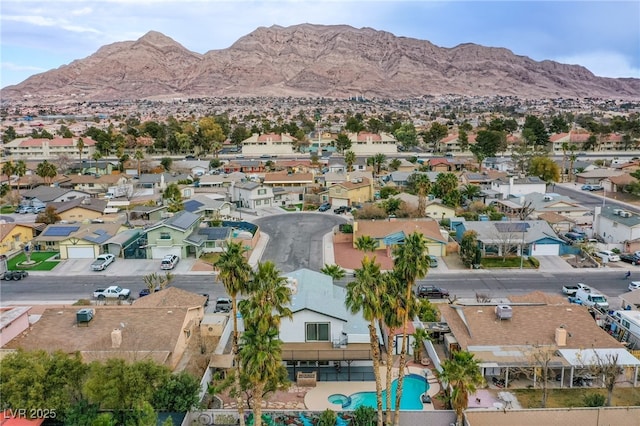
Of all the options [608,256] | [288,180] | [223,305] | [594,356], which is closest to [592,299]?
[594,356]

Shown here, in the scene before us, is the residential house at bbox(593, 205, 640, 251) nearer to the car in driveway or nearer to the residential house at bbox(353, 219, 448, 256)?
the residential house at bbox(353, 219, 448, 256)

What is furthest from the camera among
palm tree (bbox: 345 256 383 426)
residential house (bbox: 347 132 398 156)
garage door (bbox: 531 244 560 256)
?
residential house (bbox: 347 132 398 156)

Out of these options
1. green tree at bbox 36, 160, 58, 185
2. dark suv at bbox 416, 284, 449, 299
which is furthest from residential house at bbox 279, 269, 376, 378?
green tree at bbox 36, 160, 58, 185

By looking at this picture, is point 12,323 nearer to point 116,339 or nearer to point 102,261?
point 116,339

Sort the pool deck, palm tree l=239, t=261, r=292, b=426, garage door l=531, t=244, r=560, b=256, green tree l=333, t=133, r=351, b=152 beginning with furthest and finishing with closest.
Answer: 1. green tree l=333, t=133, r=351, b=152
2. garage door l=531, t=244, r=560, b=256
3. the pool deck
4. palm tree l=239, t=261, r=292, b=426

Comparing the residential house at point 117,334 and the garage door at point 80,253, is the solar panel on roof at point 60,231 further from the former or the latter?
the residential house at point 117,334

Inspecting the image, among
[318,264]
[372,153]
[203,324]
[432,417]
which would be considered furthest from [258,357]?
[372,153]
